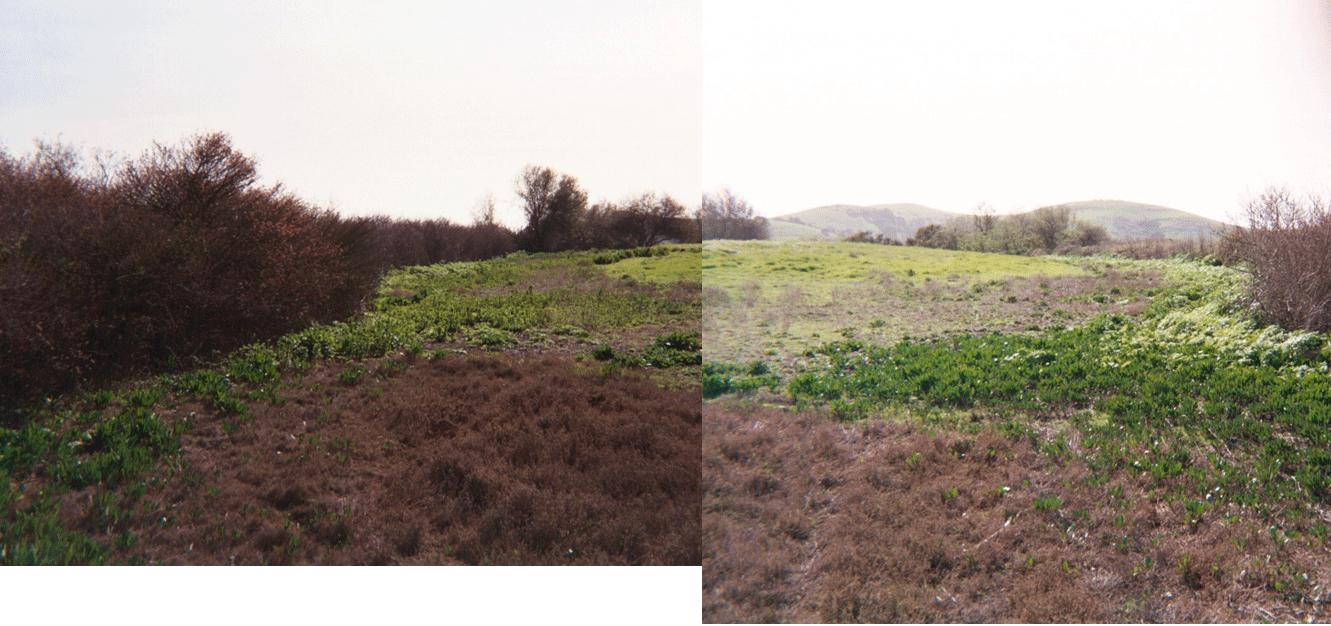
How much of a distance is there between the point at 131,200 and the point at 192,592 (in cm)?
353

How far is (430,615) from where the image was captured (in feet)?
11.2

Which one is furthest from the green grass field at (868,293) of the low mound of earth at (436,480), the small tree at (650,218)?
the small tree at (650,218)

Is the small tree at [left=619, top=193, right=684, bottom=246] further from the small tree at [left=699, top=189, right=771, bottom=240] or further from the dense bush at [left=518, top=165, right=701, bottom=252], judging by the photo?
the small tree at [left=699, top=189, right=771, bottom=240]

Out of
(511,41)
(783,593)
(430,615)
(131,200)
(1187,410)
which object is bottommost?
(430,615)

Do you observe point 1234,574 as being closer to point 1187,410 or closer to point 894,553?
point 1187,410

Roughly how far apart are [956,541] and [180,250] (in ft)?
17.7

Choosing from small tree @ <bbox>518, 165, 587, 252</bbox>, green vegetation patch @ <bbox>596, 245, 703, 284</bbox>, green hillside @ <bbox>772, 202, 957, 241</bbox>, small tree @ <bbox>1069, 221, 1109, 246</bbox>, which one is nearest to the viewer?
green hillside @ <bbox>772, 202, 957, 241</bbox>

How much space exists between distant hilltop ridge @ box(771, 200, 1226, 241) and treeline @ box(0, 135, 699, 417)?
10.1ft

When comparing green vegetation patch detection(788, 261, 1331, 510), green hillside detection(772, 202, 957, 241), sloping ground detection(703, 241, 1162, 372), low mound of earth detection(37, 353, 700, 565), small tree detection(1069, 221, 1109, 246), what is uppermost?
green hillside detection(772, 202, 957, 241)

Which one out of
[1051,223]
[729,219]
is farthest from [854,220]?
[1051,223]

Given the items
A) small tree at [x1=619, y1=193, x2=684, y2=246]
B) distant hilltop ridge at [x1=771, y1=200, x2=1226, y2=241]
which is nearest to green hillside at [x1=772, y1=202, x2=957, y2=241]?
distant hilltop ridge at [x1=771, y1=200, x2=1226, y2=241]

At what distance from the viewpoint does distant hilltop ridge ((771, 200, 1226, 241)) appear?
11.4 ft

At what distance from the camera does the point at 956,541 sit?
9.06 ft

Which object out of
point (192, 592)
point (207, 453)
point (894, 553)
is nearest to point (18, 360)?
point (207, 453)
